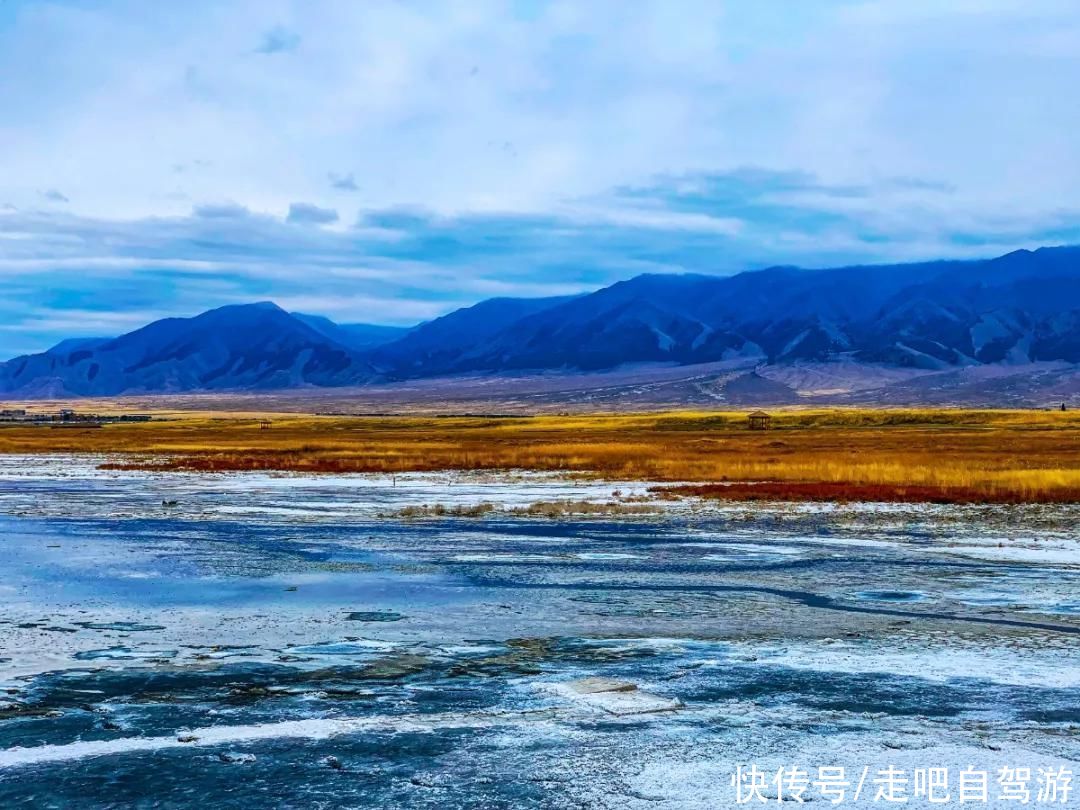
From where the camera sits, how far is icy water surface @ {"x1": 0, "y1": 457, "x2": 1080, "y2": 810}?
1008cm

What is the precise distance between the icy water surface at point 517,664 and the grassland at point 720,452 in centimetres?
1437

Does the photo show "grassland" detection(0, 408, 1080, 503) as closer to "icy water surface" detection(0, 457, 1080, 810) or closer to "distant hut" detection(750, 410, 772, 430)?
"distant hut" detection(750, 410, 772, 430)

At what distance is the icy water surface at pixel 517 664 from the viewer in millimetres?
10078

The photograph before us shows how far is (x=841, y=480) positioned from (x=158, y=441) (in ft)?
206

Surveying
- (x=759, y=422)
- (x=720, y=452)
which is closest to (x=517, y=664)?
(x=720, y=452)

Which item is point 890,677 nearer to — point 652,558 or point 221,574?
point 652,558

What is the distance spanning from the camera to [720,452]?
6794 centimetres

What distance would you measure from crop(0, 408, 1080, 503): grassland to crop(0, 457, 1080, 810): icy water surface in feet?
47.2

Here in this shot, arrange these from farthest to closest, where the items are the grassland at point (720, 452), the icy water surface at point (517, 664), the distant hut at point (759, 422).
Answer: the distant hut at point (759, 422) < the grassland at point (720, 452) < the icy water surface at point (517, 664)

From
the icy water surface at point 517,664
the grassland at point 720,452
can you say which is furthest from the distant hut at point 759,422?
the icy water surface at point 517,664

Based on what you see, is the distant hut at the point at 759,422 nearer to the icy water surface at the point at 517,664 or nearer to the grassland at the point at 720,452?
the grassland at the point at 720,452

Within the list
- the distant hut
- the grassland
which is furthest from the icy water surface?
the distant hut

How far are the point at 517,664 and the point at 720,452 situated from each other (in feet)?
179

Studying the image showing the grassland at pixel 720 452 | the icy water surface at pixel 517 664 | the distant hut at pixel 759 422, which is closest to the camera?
the icy water surface at pixel 517 664
